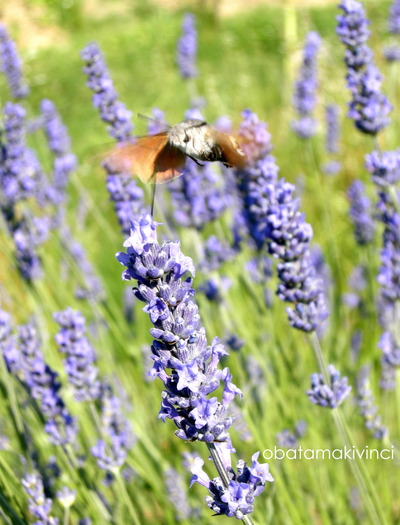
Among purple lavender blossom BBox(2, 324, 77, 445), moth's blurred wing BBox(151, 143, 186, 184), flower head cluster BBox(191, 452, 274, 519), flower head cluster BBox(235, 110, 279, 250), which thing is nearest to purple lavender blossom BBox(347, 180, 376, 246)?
flower head cluster BBox(235, 110, 279, 250)

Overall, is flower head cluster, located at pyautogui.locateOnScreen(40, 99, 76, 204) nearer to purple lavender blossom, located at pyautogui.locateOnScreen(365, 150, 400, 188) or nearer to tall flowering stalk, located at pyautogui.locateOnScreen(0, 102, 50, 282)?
tall flowering stalk, located at pyautogui.locateOnScreen(0, 102, 50, 282)

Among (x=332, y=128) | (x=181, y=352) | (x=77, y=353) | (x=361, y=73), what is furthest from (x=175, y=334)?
(x=332, y=128)

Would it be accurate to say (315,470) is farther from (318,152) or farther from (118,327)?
(318,152)

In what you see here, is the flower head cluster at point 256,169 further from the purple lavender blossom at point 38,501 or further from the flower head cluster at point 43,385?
the purple lavender blossom at point 38,501

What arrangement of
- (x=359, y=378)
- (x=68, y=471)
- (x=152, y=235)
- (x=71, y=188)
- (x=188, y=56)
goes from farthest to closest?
(x=71, y=188) < (x=188, y=56) < (x=359, y=378) < (x=68, y=471) < (x=152, y=235)

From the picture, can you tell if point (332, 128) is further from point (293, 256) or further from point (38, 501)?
point (38, 501)

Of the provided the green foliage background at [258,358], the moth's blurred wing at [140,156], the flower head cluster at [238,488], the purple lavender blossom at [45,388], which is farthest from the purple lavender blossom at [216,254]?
the flower head cluster at [238,488]

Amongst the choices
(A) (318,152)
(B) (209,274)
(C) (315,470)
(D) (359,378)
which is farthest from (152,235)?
(A) (318,152)
